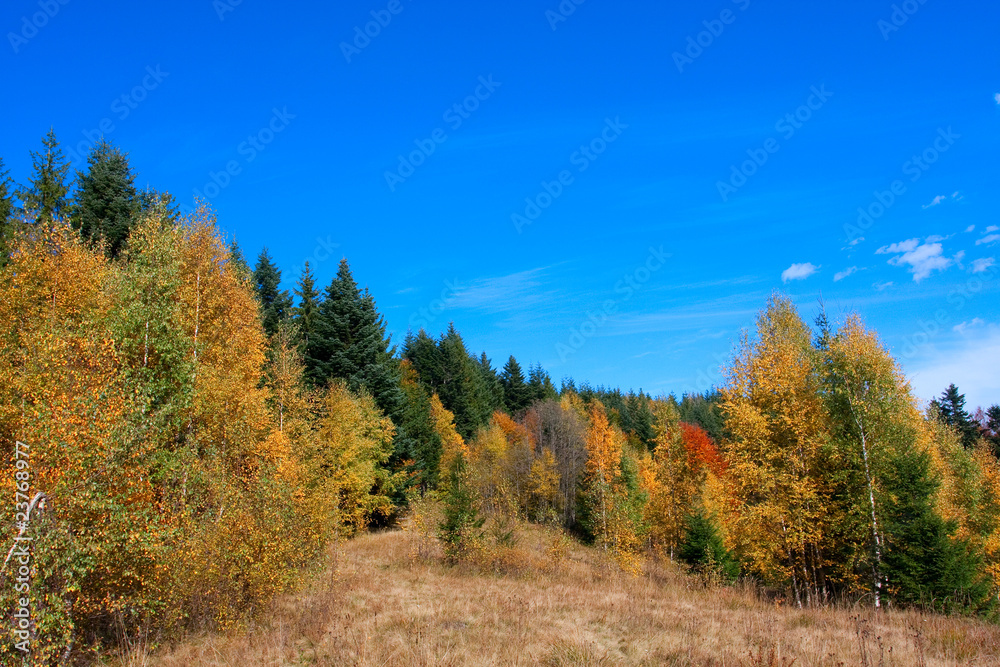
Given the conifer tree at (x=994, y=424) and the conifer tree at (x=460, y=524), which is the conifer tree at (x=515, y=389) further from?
the conifer tree at (x=994, y=424)

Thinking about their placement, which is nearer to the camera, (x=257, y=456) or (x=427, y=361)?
(x=257, y=456)

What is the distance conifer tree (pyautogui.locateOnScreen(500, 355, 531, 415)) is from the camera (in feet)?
254

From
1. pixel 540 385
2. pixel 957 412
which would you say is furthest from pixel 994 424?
pixel 540 385

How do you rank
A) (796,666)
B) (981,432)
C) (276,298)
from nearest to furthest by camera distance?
(796,666) → (276,298) → (981,432)

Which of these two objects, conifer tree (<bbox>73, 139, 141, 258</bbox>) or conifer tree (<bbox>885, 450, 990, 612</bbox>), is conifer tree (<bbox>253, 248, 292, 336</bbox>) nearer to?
conifer tree (<bbox>73, 139, 141, 258</bbox>)

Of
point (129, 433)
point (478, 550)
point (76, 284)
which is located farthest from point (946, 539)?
point (76, 284)

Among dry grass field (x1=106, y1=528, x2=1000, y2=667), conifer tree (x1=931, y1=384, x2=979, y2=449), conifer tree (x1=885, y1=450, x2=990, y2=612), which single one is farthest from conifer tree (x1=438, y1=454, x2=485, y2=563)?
conifer tree (x1=931, y1=384, x2=979, y2=449)

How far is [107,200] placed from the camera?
97.6ft

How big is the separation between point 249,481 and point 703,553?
25.0 m

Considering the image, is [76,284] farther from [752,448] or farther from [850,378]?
[850,378]

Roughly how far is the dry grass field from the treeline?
1541 millimetres

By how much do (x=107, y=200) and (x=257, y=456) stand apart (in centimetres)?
2254

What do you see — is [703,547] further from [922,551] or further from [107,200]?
[107,200]

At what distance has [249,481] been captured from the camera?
13.4 meters
